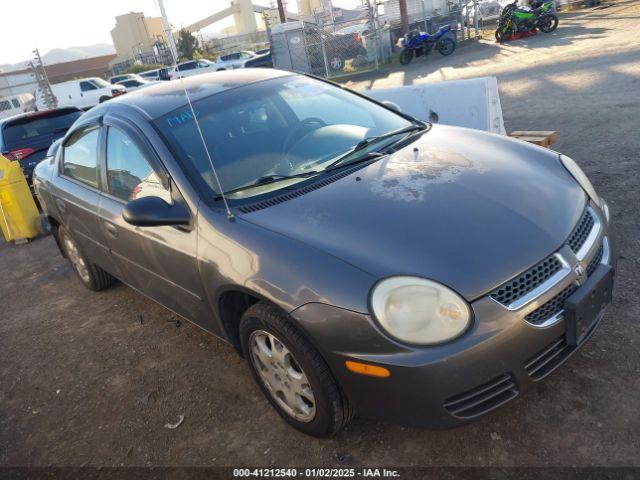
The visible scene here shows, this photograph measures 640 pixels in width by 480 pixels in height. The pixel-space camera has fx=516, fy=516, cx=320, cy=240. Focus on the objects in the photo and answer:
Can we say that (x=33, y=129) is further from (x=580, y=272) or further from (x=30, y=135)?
(x=580, y=272)

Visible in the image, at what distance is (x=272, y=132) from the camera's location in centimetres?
308

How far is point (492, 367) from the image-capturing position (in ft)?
6.38

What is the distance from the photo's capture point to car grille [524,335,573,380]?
2049mm

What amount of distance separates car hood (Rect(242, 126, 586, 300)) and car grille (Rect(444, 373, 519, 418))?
0.37m

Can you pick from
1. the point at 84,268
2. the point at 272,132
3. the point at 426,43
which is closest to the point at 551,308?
the point at 272,132

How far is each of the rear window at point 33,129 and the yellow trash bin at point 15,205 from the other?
53.0 inches

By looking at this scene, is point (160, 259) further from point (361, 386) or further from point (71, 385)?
point (361, 386)

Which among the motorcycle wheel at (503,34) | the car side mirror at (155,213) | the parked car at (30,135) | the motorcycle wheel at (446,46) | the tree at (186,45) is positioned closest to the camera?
the car side mirror at (155,213)

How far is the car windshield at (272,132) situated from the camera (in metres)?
2.76

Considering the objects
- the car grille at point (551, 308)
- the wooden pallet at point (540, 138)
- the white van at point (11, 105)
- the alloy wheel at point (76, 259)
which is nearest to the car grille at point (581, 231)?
the car grille at point (551, 308)

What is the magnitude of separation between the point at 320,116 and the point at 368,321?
175 centimetres

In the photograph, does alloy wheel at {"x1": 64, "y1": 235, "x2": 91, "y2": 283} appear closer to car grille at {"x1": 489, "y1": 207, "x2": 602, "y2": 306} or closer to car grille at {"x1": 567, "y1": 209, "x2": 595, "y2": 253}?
car grille at {"x1": 489, "y1": 207, "x2": 602, "y2": 306}

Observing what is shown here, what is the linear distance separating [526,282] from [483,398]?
0.48 metres

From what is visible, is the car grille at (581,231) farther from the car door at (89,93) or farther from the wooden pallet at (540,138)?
the car door at (89,93)
